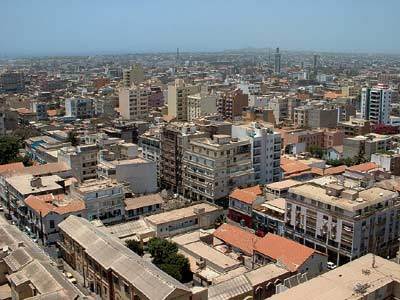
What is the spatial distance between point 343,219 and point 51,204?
1273 centimetres

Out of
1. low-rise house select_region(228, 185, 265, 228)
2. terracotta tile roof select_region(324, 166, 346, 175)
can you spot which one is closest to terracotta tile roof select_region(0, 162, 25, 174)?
low-rise house select_region(228, 185, 265, 228)

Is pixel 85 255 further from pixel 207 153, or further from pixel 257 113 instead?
pixel 257 113

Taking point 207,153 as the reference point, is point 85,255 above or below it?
below

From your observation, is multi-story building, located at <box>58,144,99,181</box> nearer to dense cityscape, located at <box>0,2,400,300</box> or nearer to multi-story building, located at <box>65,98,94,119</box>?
dense cityscape, located at <box>0,2,400,300</box>

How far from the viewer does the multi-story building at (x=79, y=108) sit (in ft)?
181

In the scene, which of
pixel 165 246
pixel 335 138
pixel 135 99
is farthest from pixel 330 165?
pixel 135 99

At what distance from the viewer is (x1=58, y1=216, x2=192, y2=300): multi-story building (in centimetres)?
1443

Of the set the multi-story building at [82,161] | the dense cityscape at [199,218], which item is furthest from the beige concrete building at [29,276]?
the multi-story building at [82,161]

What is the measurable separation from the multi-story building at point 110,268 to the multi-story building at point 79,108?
35964mm

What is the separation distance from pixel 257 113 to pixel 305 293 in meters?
37.0

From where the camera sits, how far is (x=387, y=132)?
147ft

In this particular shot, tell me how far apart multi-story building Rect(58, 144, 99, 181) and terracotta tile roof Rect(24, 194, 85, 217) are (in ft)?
19.4

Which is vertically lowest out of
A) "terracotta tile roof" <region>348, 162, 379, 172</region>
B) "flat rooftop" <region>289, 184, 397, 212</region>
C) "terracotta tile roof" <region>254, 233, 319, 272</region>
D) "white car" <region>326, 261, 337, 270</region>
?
"white car" <region>326, 261, 337, 270</region>

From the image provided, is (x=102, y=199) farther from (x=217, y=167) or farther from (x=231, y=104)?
(x=231, y=104)
